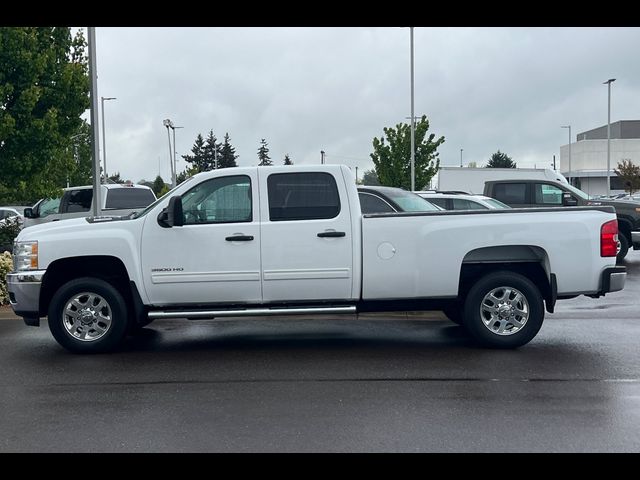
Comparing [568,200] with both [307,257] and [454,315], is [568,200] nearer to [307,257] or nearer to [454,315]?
[454,315]

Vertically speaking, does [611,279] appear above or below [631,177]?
below

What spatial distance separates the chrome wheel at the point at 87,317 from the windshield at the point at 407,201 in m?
4.84

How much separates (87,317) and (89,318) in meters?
0.02

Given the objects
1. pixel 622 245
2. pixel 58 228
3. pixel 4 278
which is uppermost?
pixel 58 228

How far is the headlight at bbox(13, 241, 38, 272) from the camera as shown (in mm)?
8359

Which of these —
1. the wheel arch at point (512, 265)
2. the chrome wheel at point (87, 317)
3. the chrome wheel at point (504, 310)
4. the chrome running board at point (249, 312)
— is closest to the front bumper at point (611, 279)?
the wheel arch at point (512, 265)

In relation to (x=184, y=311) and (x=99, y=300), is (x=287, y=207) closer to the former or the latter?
(x=184, y=311)

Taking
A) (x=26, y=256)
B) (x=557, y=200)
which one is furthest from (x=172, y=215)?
(x=557, y=200)

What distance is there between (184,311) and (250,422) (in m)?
2.76

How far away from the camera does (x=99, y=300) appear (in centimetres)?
845

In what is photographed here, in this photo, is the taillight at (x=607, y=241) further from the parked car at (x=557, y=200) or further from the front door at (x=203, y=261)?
the parked car at (x=557, y=200)

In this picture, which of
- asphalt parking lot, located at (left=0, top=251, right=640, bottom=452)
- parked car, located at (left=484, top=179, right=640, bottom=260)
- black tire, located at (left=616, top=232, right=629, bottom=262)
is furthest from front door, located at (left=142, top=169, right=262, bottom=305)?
black tire, located at (left=616, top=232, right=629, bottom=262)

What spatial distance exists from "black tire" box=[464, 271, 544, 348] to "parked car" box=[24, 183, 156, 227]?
11.2m

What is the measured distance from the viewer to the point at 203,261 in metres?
8.26
